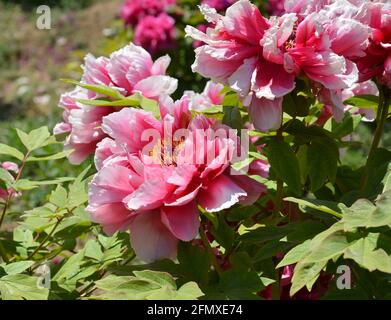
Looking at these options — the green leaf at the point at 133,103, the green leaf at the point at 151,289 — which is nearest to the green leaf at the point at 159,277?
the green leaf at the point at 151,289

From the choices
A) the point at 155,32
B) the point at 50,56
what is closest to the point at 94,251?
the point at 155,32

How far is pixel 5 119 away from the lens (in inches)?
234

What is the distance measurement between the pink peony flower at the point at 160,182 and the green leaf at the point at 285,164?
0.04m

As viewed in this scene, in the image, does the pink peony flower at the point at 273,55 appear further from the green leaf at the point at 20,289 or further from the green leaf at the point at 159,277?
the green leaf at the point at 20,289

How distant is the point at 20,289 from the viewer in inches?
41.7

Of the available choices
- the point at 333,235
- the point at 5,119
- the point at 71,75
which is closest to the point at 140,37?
the point at 5,119

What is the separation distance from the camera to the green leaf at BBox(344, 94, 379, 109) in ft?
4.30

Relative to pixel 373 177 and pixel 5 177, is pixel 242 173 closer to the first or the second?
pixel 373 177

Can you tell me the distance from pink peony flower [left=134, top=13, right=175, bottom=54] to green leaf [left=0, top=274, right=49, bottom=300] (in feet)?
11.0

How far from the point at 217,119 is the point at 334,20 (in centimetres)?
29

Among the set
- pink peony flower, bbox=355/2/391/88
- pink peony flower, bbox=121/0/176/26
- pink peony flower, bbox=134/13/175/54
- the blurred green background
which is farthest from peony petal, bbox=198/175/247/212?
pink peony flower, bbox=121/0/176/26

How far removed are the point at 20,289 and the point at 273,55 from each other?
0.51 meters

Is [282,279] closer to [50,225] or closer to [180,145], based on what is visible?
[180,145]

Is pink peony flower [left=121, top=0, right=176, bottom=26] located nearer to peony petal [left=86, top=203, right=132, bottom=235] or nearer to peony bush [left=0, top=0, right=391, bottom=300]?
peony bush [left=0, top=0, right=391, bottom=300]
